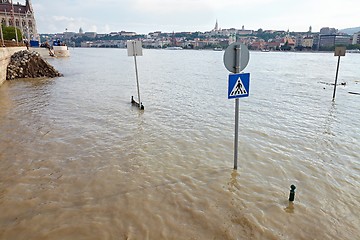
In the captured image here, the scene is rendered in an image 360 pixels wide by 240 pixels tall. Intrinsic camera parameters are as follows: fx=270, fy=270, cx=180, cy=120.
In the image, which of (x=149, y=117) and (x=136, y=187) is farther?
(x=149, y=117)

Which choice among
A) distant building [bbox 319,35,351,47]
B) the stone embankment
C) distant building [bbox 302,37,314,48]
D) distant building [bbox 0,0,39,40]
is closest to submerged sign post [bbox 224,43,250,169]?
the stone embankment

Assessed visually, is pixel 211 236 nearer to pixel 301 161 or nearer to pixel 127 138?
pixel 301 161

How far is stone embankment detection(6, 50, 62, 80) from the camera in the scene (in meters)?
23.5

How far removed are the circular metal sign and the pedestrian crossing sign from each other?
165mm

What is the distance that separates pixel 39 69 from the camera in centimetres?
2555

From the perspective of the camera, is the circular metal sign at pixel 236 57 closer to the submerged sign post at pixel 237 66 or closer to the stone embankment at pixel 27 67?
the submerged sign post at pixel 237 66

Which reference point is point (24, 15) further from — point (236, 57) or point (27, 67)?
point (236, 57)

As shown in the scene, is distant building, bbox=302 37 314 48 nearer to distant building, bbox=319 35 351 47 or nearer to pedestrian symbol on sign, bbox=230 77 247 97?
distant building, bbox=319 35 351 47

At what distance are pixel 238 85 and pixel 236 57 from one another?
58 cm

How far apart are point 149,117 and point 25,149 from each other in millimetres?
Answer: 5241

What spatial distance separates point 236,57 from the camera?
220 inches

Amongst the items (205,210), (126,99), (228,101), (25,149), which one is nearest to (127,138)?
(25,149)

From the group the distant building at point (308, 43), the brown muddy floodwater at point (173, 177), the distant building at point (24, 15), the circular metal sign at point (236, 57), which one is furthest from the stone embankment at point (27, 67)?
the distant building at point (308, 43)

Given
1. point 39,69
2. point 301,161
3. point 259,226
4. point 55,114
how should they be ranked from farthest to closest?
point 39,69 < point 55,114 < point 301,161 < point 259,226
